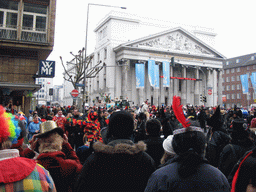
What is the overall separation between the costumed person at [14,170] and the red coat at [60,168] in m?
0.71

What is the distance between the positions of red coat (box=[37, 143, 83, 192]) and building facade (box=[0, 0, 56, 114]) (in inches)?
562

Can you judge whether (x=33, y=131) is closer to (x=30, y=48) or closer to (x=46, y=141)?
(x=46, y=141)

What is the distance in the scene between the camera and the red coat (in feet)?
9.36

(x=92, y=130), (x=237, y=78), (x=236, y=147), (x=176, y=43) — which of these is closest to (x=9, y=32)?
(x=92, y=130)

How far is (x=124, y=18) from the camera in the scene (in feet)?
169

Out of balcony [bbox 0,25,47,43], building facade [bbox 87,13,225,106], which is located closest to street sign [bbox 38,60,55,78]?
balcony [bbox 0,25,47,43]

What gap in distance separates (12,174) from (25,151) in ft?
4.12

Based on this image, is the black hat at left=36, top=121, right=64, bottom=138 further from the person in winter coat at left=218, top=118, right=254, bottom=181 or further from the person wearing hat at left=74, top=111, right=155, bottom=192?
the person in winter coat at left=218, top=118, right=254, bottom=181

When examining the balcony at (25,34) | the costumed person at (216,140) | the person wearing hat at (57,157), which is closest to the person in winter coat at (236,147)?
A: the costumed person at (216,140)

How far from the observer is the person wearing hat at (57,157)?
9.39 feet

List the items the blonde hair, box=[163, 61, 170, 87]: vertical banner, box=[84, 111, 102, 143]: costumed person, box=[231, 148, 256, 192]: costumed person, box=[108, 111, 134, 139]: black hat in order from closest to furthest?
box=[231, 148, 256, 192]: costumed person < box=[108, 111, 134, 139]: black hat < the blonde hair < box=[84, 111, 102, 143]: costumed person < box=[163, 61, 170, 87]: vertical banner

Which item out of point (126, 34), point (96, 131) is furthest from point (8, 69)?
point (126, 34)

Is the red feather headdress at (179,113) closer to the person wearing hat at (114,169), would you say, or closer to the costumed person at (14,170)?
the person wearing hat at (114,169)

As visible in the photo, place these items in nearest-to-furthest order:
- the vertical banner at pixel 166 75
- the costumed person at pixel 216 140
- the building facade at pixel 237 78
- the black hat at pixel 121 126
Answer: the black hat at pixel 121 126 → the costumed person at pixel 216 140 → the vertical banner at pixel 166 75 → the building facade at pixel 237 78
